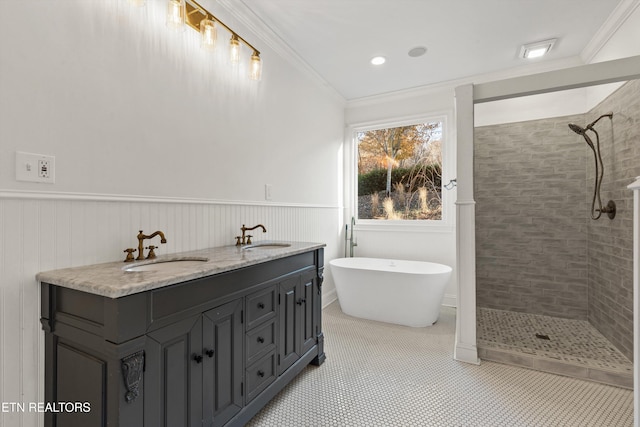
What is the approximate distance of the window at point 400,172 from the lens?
3664 mm

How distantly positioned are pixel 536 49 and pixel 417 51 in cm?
111

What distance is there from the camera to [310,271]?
213cm

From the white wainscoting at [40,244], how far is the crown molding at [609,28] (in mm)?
3390

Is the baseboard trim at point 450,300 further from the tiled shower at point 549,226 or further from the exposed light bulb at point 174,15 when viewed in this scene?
the exposed light bulb at point 174,15

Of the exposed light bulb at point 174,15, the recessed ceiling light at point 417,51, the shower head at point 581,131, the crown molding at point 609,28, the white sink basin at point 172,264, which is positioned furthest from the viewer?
the recessed ceiling light at point 417,51

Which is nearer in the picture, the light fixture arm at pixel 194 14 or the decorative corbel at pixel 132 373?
the decorative corbel at pixel 132 373

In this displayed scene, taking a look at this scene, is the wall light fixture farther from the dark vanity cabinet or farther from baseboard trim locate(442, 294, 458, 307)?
baseboard trim locate(442, 294, 458, 307)

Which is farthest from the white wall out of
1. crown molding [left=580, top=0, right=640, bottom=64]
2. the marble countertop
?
crown molding [left=580, top=0, right=640, bottom=64]

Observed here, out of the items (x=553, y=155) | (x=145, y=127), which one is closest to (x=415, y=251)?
(x=553, y=155)

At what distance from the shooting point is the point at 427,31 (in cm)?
255

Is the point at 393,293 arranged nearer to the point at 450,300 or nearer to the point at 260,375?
the point at 450,300

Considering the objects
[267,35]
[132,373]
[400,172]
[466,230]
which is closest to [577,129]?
[466,230]

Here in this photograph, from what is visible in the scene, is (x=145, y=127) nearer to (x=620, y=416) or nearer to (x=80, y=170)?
(x=80, y=170)

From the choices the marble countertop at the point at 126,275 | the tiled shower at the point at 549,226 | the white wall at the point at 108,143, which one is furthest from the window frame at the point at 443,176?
the marble countertop at the point at 126,275
